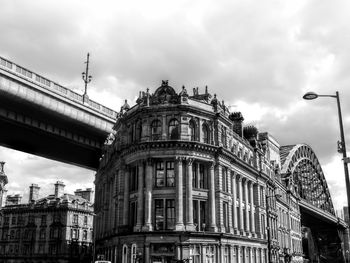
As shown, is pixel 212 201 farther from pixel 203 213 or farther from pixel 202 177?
pixel 202 177

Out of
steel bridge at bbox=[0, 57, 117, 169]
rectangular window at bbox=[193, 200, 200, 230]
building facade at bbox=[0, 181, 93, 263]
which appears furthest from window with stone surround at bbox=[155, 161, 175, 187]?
building facade at bbox=[0, 181, 93, 263]

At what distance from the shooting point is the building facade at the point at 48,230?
107188 millimetres

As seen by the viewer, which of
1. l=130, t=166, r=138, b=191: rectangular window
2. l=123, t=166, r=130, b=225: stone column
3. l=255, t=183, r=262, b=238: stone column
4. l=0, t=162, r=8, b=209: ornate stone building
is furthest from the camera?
l=0, t=162, r=8, b=209: ornate stone building

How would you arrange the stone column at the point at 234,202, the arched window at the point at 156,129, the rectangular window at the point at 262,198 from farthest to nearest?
1. the rectangular window at the point at 262,198
2. the stone column at the point at 234,202
3. the arched window at the point at 156,129

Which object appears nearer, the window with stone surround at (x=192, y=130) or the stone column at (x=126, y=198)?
the stone column at (x=126, y=198)

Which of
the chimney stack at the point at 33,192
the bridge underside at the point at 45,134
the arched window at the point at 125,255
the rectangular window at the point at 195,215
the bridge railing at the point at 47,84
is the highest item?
the bridge railing at the point at 47,84

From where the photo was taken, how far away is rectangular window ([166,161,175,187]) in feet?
173

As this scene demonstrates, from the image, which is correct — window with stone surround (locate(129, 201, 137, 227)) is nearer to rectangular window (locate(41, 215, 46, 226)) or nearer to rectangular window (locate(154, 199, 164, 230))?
rectangular window (locate(154, 199, 164, 230))

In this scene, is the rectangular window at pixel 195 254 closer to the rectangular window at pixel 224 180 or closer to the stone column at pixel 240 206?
the rectangular window at pixel 224 180

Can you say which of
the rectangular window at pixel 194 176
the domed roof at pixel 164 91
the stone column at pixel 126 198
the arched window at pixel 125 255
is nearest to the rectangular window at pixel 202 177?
the rectangular window at pixel 194 176

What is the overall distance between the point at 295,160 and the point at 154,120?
264 feet

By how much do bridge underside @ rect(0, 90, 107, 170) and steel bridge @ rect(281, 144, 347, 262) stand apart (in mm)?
55512

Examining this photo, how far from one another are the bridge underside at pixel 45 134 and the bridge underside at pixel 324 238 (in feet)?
302

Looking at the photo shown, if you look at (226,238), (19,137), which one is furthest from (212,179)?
(19,137)
